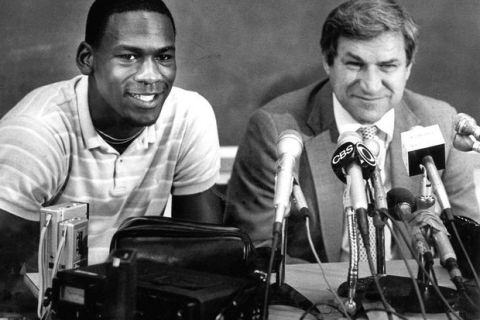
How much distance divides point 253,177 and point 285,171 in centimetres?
87

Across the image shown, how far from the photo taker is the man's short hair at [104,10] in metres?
2.00

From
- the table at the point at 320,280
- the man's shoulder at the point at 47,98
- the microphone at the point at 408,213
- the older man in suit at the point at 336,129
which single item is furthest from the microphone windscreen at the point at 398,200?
the man's shoulder at the point at 47,98

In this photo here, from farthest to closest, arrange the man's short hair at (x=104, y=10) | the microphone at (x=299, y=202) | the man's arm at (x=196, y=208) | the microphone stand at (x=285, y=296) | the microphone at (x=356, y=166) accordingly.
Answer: the man's arm at (x=196, y=208), the man's short hair at (x=104, y=10), the microphone stand at (x=285, y=296), the microphone at (x=299, y=202), the microphone at (x=356, y=166)

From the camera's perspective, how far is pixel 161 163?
86.0 inches

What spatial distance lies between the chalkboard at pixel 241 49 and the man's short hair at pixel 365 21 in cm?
4

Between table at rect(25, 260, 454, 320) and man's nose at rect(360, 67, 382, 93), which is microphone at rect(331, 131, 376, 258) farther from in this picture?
man's nose at rect(360, 67, 382, 93)

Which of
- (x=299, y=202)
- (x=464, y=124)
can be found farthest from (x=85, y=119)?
(x=464, y=124)

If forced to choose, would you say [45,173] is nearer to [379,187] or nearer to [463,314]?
[379,187]

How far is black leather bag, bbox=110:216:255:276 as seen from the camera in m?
1.60

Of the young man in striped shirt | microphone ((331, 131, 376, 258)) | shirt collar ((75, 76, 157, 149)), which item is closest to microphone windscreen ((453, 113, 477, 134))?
microphone ((331, 131, 376, 258))

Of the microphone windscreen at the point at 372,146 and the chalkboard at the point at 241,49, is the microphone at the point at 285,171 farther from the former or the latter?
the chalkboard at the point at 241,49

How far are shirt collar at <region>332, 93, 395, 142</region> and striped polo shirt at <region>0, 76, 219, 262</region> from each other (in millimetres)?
420

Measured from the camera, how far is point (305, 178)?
7.54 feet

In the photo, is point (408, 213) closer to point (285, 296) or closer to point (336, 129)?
point (285, 296)
